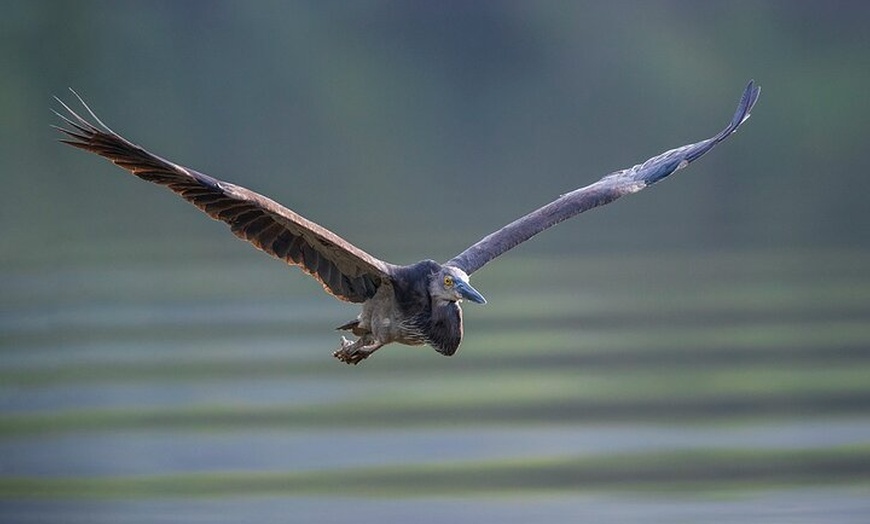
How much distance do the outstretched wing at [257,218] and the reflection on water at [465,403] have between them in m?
6.53

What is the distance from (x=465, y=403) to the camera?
2681cm

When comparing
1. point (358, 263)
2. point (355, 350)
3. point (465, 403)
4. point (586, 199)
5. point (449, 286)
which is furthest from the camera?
point (465, 403)

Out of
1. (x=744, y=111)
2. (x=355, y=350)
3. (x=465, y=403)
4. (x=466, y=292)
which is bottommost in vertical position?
(x=355, y=350)

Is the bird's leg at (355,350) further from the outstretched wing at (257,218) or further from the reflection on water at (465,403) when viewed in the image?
the reflection on water at (465,403)

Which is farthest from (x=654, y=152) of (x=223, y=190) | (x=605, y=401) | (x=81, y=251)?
(x=223, y=190)

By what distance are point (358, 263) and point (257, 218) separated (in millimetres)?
870

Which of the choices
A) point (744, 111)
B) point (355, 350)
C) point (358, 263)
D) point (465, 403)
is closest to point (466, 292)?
point (358, 263)

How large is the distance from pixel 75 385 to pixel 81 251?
1333 centimetres

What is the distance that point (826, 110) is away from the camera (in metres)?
50.6

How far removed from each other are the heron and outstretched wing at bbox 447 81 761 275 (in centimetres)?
1

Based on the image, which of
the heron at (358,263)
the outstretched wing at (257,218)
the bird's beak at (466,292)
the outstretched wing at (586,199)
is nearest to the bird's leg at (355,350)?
the heron at (358,263)

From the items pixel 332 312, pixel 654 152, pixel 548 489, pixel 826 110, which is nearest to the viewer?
pixel 548 489

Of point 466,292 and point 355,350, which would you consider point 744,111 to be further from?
point 355,350

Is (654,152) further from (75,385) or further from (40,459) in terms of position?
(40,459)
